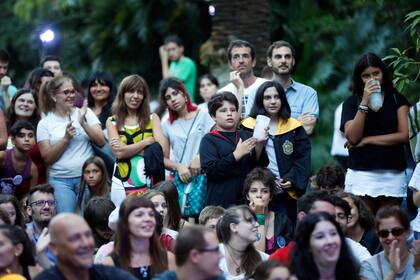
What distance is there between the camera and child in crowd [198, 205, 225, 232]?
1159cm

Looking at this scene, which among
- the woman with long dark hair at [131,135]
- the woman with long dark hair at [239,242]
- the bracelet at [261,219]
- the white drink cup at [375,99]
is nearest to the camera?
the woman with long dark hair at [239,242]

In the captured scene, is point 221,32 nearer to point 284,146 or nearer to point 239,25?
point 239,25

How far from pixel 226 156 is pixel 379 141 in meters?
1.55

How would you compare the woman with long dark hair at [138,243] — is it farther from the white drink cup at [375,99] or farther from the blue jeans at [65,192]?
the blue jeans at [65,192]

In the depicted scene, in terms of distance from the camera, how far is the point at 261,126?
12.3 meters

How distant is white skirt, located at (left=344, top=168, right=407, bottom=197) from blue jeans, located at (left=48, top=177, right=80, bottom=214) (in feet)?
10.4

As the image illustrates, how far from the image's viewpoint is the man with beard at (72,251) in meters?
8.56

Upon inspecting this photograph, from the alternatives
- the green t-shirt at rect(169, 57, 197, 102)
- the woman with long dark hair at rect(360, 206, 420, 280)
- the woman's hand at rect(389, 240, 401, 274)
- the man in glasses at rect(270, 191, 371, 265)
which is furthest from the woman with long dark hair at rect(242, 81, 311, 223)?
the green t-shirt at rect(169, 57, 197, 102)

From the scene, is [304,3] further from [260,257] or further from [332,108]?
[260,257]

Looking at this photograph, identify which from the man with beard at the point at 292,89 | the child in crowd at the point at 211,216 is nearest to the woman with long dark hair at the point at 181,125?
the man with beard at the point at 292,89

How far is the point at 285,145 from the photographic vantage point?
12.5m

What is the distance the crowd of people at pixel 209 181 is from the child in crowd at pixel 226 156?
1 centimetres

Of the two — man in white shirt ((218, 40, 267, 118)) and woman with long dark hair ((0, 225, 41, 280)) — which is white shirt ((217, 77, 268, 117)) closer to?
man in white shirt ((218, 40, 267, 118))

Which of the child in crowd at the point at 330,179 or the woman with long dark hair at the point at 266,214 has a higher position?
the child in crowd at the point at 330,179
